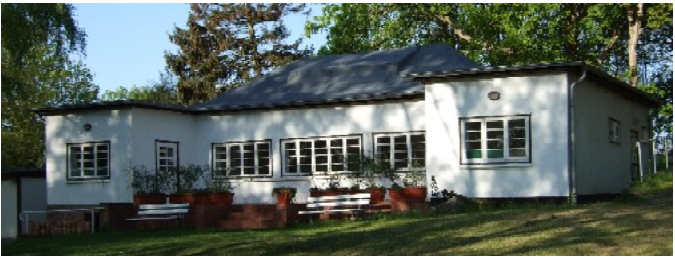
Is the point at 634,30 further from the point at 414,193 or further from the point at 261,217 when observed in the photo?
the point at 261,217

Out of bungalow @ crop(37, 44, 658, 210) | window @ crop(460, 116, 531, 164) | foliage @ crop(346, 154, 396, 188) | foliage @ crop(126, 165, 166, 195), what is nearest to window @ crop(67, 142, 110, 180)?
bungalow @ crop(37, 44, 658, 210)

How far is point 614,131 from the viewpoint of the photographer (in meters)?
24.0

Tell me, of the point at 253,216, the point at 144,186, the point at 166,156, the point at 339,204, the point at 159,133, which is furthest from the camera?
the point at 166,156

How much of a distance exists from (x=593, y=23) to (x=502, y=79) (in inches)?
680

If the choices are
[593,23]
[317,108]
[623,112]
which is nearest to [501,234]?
[317,108]

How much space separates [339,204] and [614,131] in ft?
25.8

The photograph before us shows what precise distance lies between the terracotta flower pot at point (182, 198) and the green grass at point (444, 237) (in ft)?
10.9

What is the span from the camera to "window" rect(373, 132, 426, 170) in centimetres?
2272

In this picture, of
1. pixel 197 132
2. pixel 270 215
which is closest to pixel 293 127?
pixel 197 132

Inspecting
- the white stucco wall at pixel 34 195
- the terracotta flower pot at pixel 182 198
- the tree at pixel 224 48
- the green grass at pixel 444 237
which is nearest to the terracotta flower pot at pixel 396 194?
the green grass at pixel 444 237

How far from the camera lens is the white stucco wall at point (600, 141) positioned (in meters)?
20.9

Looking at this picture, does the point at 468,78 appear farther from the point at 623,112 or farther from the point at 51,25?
the point at 51,25

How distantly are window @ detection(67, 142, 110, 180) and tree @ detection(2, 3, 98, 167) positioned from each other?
409 cm

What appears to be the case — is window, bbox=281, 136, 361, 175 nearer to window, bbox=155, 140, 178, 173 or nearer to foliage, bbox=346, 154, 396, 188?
foliage, bbox=346, 154, 396, 188
